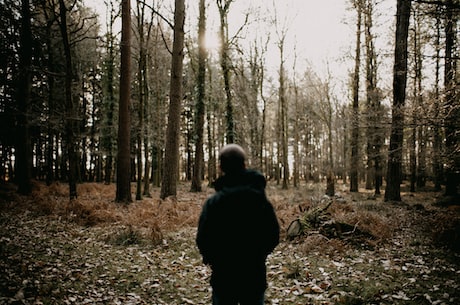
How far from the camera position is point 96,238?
7.71 m

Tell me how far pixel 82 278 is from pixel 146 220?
4.00 metres

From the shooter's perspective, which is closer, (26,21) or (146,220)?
(146,220)

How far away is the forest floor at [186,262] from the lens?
4527 millimetres

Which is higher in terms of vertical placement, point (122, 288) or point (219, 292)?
point (219, 292)

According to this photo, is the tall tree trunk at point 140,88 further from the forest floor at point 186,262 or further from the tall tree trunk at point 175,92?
the forest floor at point 186,262

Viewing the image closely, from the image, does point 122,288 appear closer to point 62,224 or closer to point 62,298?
point 62,298

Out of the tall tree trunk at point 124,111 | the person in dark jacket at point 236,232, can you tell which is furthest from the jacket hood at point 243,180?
the tall tree trunk at point 124,111

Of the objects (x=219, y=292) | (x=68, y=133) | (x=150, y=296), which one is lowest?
(x=150, y=296)

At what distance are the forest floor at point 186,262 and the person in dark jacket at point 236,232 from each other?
2.41m

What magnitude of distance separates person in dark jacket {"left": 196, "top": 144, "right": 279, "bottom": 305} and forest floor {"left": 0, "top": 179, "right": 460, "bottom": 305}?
7.92ft

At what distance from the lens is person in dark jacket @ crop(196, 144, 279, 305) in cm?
242

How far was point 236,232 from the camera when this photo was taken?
2.44 m

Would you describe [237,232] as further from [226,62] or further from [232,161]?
[226,62]

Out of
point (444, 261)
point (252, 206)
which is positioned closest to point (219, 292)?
point (252, 206)
